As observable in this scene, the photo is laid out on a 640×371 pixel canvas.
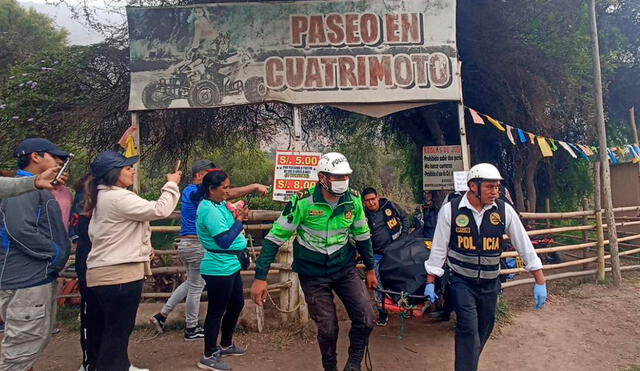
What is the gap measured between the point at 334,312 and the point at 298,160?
2050mm

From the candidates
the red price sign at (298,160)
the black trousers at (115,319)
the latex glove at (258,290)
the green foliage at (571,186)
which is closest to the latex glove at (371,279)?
the latex glove at (258,290)

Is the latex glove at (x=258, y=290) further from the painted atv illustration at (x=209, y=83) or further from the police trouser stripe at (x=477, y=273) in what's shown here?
the painted atv illustration at (x=209, y=83)

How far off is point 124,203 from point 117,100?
395 cm

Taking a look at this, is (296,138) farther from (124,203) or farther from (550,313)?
(550,313)

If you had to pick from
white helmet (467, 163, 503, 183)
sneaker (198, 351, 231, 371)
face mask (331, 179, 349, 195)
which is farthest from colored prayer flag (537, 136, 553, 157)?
sneaker (198, 351, 231, 371)

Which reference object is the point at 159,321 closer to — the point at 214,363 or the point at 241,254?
the point at 214,363

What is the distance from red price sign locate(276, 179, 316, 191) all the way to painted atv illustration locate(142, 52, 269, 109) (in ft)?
3.94

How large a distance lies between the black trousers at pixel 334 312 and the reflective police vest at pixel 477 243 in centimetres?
79

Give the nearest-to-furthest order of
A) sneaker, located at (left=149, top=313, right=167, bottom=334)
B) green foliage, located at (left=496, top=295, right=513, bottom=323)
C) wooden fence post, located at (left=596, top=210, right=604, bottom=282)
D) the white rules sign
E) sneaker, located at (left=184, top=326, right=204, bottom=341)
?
sneaker, located at (left=184, top=326, right=204, bottom=341) → sneaker, located at (left=149, top=313, right=167, bottom=334) → green foliage, located at (left=496, top=295, right=513, bottom=323) → the white rules sign → wooden fence post, located at (left=596, top=210, right=604, bottom=282)

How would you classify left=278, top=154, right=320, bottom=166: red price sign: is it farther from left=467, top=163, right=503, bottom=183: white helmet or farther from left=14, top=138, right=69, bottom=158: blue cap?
left=14, top=138, right=69, bottom=158: blue cap

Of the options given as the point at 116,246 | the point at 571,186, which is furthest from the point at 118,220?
the point at 571,186

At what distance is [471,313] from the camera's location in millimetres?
3330

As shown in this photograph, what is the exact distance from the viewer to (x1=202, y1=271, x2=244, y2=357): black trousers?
12.5 ft

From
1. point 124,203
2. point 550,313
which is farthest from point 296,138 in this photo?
point 550,313
